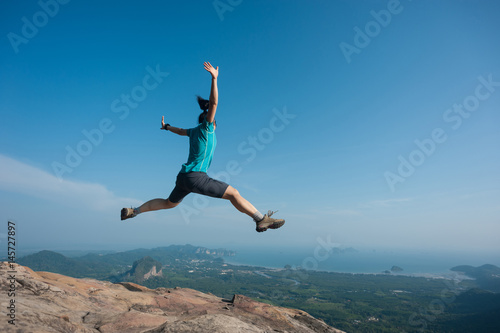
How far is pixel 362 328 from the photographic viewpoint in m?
68.0

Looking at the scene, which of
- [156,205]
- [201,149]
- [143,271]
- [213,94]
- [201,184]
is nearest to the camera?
[213,94]

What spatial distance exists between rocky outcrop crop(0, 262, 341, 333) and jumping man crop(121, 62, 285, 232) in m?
2.04

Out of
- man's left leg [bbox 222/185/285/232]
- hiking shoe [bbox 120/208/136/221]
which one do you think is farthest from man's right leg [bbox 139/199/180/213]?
man's left leg [bbox 222/185/285/232]

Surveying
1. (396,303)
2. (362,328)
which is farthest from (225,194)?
(396,303)

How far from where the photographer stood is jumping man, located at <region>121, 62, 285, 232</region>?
15.1 feet

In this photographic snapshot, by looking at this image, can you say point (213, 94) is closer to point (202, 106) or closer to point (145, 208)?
point (202, 106)

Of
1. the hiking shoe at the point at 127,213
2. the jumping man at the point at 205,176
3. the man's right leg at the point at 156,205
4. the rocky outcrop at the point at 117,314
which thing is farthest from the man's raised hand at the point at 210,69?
the rocky outcrop at the point at 117,314

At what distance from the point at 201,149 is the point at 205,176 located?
21.5 inches

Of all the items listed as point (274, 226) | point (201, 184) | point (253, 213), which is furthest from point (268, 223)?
point (201, 184)

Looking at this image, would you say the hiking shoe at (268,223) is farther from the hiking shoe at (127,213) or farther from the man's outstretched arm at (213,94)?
the hiking shoe at (127,213)

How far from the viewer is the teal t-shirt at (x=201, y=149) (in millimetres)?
4742

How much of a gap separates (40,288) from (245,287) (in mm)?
118816

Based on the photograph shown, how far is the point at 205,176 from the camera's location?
4688 mm

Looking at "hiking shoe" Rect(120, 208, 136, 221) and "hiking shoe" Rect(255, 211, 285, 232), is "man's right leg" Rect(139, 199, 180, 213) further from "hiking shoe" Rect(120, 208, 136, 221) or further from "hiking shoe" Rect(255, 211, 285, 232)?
"hiking shoe" Rect(255, 211, 285, 232)
